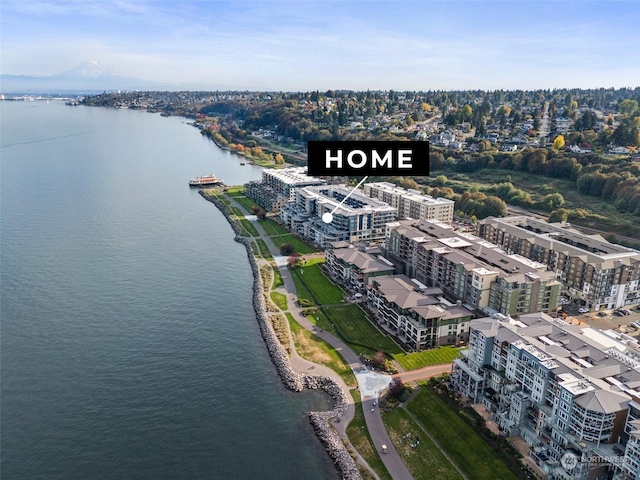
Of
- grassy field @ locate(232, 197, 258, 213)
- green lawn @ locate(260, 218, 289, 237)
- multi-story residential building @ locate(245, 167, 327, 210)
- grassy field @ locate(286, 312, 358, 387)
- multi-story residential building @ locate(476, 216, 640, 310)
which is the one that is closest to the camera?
grassy field @ locate(286, 312, 358, 387)

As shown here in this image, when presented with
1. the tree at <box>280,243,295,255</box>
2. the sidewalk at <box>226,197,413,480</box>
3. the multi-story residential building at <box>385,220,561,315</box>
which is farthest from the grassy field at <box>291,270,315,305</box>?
the multi-story residential building at <box>385,220,561,315</box>

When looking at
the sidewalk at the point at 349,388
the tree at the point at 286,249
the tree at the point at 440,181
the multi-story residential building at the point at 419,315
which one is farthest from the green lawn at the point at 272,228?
the tree at the point at 440,181

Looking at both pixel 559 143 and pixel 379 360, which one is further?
pixel 559 143

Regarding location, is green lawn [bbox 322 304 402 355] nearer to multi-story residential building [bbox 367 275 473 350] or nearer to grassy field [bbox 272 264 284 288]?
multi-story residential building [bbox 367 275 473 350]

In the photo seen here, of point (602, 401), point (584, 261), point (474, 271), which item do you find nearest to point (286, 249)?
point (474, 271)

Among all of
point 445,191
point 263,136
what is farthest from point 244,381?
point 263,136

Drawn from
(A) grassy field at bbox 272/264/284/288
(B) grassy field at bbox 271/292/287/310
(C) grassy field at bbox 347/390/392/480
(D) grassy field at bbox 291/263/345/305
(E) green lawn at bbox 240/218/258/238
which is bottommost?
(C) grassy field at bbox 347/390/392/480

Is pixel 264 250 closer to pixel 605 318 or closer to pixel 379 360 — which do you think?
pixel 379 360

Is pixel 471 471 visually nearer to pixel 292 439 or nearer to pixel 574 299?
pixel 292 439
